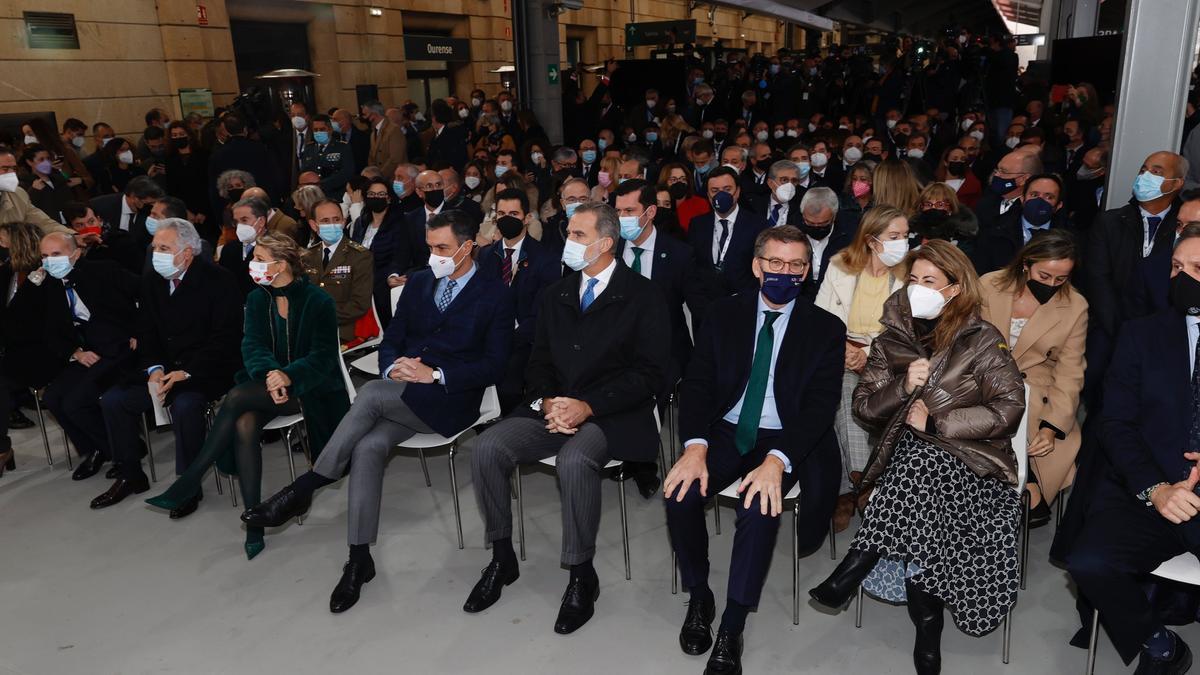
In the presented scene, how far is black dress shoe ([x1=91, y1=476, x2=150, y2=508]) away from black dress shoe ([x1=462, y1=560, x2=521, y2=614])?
221cm

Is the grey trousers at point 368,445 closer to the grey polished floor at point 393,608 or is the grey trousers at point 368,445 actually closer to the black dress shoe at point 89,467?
the grey polished floor at point 393,608

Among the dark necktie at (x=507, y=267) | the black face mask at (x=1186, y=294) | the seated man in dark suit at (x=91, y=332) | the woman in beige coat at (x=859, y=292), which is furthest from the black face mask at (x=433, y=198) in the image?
the black face mask at (x=1186, y=294)

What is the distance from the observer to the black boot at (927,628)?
9.53ft

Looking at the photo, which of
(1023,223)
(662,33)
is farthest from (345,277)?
(662,33)

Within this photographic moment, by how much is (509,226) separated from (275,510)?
6.81 ft

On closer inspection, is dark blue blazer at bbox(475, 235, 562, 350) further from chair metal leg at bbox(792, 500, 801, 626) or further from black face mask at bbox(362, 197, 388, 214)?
chair metal leg at bbox(792, 500, 801, 626)

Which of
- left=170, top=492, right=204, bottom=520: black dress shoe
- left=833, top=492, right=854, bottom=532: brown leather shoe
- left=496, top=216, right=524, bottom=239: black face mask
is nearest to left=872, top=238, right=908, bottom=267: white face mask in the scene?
left=833, top=492, right=854, bottom=532: brown leather shoe

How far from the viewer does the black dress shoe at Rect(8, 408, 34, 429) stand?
18.2 feet

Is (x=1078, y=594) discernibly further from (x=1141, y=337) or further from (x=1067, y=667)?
(x=1141, y=337)

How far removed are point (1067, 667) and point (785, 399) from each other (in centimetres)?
132

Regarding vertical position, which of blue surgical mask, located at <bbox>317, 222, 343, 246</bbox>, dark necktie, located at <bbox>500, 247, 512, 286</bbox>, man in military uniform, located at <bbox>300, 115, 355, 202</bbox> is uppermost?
man in military uniform, located at <bbox>300, 115, 355, 202</bbox>

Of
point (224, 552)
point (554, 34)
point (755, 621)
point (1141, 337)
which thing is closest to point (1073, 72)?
point (554, 34)

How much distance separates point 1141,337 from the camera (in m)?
2.88

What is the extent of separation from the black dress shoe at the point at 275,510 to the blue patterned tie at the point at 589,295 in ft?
4.89
